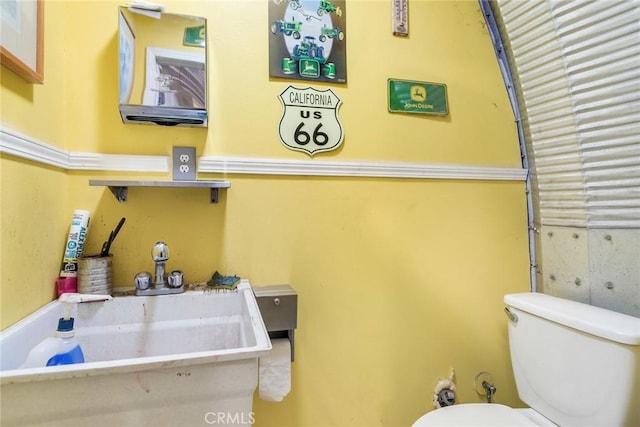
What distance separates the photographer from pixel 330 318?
1.14 m

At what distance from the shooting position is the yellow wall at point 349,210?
0.98 meters

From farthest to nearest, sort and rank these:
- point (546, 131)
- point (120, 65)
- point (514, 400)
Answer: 1. point (514, 400)
2. point (546, 131)
3. point (120, 65)

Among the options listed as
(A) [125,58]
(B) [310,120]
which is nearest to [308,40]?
(B) [310,120]

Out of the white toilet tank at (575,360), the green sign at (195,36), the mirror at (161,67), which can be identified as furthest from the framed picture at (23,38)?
the white toilet tank at (575,360)

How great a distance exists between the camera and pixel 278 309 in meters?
0.99

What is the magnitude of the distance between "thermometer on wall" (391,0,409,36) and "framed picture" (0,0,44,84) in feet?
3.69

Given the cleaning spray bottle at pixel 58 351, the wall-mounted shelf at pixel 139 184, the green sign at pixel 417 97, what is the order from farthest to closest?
1. the green sign at pixel 417 97
2. the wall-mounted shelf at pixel 139 184
3. the cleaning spray bottle at pixel 58 351

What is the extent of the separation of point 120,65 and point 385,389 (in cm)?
144

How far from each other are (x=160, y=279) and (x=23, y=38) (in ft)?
2.21

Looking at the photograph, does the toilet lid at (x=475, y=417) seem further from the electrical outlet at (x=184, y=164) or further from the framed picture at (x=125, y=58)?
the framed picture at (x=125, y=58)

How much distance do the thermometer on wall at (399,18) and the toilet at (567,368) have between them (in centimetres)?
110

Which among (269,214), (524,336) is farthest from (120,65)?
(524,336)

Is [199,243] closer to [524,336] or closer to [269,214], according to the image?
[269,214]

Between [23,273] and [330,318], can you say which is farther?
[330,318]
